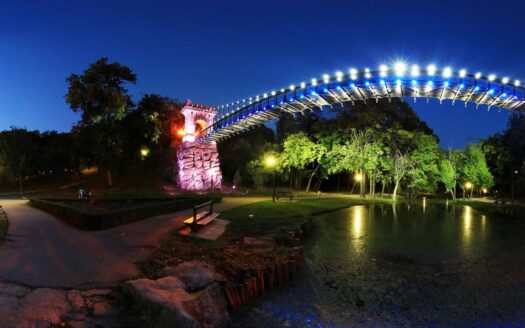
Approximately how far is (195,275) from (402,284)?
578 cm

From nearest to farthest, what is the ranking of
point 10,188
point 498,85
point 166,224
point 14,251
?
1. point 14,251
2. point 166,224
3. point 498,85
4. point 10,188

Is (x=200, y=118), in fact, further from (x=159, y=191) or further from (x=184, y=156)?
(x=159, y=191)

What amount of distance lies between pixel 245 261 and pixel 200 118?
40226 mm

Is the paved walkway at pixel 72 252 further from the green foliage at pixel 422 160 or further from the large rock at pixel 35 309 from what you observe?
the green foliage at pixel 422 160

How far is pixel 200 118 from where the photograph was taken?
49.7 metres

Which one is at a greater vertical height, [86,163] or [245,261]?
[86,163]

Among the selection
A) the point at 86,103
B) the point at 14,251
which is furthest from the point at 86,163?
the point at 14,251

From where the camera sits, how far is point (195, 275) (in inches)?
340

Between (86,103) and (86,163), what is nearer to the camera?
(86,103)

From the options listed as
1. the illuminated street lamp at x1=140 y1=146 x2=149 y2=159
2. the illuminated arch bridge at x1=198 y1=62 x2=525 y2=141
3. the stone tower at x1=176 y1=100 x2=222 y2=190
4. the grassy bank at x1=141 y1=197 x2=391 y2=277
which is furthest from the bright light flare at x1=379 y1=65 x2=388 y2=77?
the illuminated street lamp at x1=140 y1=146 x2=149 y2=159

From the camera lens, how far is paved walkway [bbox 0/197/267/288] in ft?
27.4

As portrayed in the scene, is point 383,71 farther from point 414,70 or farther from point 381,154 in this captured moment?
point 381,154

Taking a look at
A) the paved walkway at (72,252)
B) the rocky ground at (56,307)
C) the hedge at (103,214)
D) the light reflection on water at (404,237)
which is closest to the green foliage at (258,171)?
the light reflection on water at (404,237)

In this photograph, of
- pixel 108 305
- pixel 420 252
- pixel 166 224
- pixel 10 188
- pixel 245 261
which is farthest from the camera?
pixel 10 188
